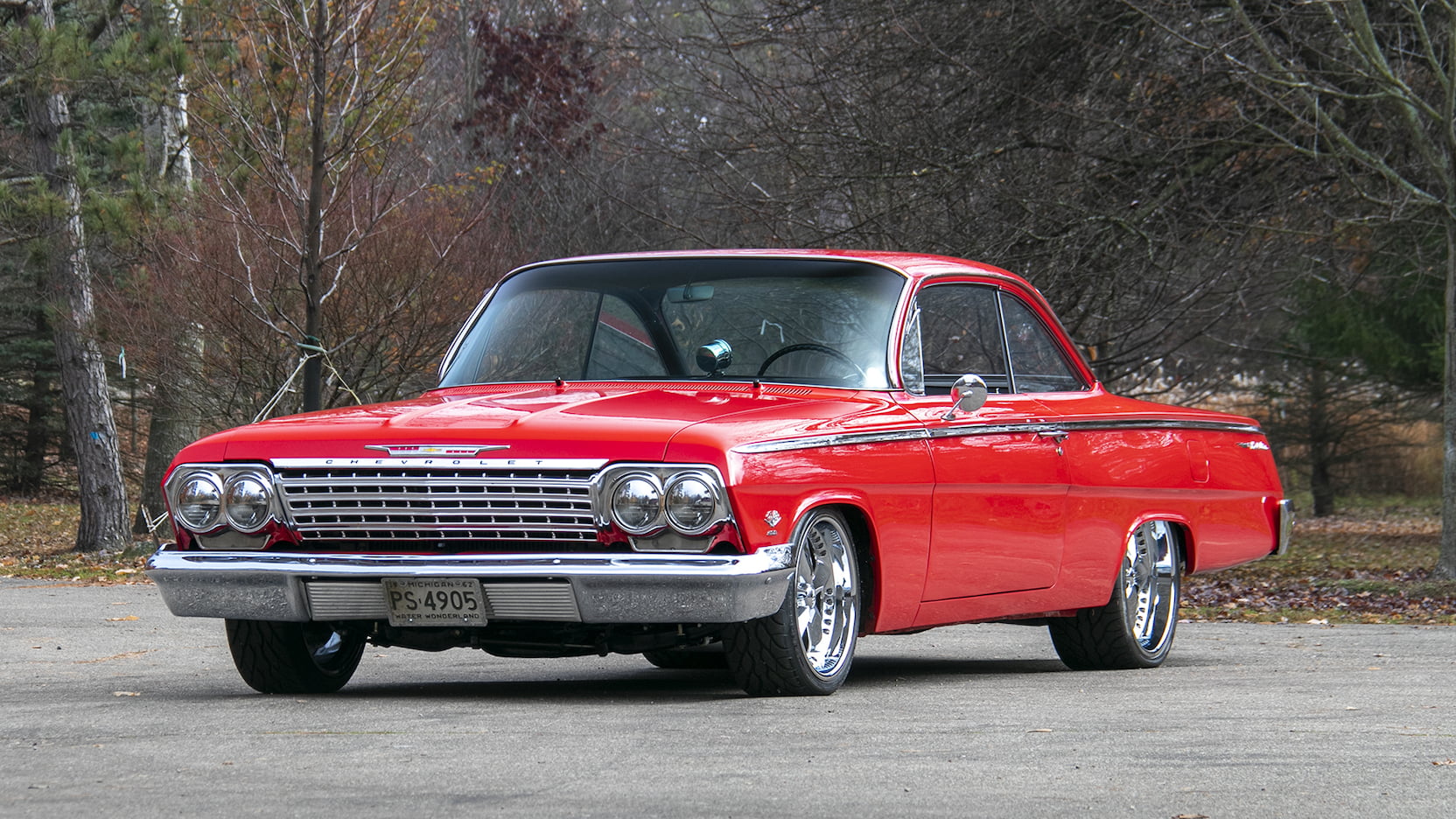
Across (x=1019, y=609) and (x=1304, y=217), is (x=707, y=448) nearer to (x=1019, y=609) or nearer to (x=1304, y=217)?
(x=1019, y=609)

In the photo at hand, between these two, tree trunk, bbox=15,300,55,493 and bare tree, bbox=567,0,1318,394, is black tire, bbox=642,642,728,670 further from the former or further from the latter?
tree trunk, bbox=15,300,55,493

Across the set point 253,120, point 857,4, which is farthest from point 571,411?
point 857,4

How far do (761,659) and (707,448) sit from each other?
0.81 m

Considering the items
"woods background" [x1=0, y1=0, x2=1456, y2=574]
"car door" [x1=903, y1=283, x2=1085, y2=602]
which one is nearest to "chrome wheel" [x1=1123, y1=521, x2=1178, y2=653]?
"car door" [x1=903, y1=283, x2=1085, y2=602]

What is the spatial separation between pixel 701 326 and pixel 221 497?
6.40 feet

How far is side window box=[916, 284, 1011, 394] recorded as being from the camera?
26.5 feet

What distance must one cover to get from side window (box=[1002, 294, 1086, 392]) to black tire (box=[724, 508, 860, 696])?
75.1 inches

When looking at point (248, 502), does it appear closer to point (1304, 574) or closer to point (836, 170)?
point (836, 170)

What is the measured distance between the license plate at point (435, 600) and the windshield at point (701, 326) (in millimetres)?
1506

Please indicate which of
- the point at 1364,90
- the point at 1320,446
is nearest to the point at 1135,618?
the point at 1364,90

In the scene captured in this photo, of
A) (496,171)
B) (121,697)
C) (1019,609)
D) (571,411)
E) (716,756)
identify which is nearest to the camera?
(716,756)

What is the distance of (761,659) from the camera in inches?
267

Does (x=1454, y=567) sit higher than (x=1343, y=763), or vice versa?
(x=1343, y=763)

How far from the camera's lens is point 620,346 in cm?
790
